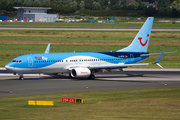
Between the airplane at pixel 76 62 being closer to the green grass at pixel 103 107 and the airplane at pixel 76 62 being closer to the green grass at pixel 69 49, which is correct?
the green grass at pixel 103 107

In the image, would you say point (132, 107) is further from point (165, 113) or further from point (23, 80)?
point (23, 80)

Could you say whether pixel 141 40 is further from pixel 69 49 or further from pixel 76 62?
pixel 69 49

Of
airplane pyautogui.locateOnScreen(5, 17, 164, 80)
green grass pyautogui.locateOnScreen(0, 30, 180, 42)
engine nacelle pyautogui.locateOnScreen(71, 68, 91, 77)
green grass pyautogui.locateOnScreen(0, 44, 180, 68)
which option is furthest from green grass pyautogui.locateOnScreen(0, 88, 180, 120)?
green grass pyautogui.locateOnScreen(0, 30, 180, 42)

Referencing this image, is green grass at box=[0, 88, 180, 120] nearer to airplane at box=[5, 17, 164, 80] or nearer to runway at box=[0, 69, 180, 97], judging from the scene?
runway at box=[0, 69, 180, 97]

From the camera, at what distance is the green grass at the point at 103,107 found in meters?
26.0

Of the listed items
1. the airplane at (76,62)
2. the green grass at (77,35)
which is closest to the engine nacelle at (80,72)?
the airplane at (76,62)

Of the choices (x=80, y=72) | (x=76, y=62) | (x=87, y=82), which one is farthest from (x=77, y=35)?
(x=87, y=82)

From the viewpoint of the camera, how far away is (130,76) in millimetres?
55188

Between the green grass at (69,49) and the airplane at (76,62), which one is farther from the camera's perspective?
the green grass at (69,49)

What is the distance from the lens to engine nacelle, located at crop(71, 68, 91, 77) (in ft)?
162

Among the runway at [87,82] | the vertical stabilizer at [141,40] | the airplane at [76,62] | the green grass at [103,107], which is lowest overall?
the runway at [87,82]

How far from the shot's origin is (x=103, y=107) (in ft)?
97.7

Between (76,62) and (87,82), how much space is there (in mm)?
4702

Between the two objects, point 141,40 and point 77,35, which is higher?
point 141,40
